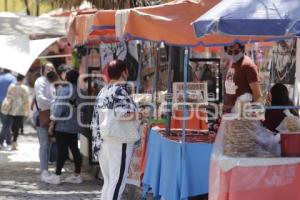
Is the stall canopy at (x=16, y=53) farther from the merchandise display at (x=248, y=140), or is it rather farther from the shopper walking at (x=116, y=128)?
the merchandise display at (x=248, y=140)

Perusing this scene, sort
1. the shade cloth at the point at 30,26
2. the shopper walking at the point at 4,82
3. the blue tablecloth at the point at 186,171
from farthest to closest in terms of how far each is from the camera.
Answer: the shopper walking at the point at 4,82 → the shade cloth at the point at 30,26 → the blue tablecloth at the point at 186,171

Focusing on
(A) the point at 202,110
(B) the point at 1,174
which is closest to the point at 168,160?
(A) the point at 202,110

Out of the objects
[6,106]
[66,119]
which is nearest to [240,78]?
[66,119]

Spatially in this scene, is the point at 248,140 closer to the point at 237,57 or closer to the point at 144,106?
the point at 237,57

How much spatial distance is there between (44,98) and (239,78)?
14.5 ft

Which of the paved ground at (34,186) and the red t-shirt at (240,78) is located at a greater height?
the red t-shirt at (240,78)

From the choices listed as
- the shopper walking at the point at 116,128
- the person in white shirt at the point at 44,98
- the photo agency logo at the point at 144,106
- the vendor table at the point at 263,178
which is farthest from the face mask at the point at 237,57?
the person in white shirt at the point at 44,98

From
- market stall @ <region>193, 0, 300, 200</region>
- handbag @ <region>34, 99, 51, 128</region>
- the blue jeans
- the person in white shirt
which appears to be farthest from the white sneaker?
market stall @ <region>193, 0, 300, 200</region>

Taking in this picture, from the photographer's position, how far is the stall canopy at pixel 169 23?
6.51 meters

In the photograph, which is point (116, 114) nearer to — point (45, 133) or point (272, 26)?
point (272, 26)

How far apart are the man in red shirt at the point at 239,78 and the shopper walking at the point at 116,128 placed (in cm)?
102

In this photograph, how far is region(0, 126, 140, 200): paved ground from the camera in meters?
9.55

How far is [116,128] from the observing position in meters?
6.95

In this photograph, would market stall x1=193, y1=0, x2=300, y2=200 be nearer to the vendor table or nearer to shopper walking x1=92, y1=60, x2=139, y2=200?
the vendor table
